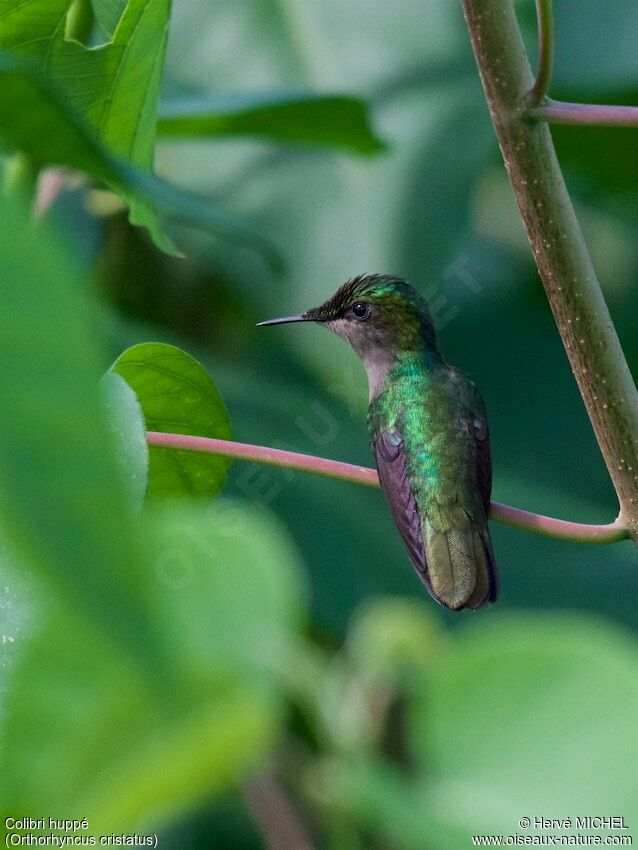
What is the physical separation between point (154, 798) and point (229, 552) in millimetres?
104

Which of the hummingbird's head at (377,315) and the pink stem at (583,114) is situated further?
the hummingbird's head at (377,315)

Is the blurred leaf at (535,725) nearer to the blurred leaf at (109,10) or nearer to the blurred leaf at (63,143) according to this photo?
the blurred leaf at (63,143)

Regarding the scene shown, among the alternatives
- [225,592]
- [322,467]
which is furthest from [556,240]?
[225,592]

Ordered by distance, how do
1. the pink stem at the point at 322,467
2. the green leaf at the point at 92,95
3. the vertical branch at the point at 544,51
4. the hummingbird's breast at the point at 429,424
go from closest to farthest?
the vertical branch at the point at 544,51 < the pink stem at the point at 322,467 < the green leaf at the point at 92,95 < the hummingbird's breast at the point at 429,424

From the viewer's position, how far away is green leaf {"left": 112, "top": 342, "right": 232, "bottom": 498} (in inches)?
40.4

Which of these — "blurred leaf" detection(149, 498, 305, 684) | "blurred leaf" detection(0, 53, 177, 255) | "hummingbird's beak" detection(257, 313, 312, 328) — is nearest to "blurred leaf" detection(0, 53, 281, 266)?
"blurred leaf" detection(0, 53, 177, 255)

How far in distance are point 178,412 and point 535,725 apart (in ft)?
2.61

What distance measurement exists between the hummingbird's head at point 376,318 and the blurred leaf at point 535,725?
4.45ft

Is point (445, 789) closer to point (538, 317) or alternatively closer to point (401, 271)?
point (401, 271)

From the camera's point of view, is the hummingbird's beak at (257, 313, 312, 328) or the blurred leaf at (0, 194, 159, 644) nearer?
the blurred leaf at (0, 194, 159, 644)

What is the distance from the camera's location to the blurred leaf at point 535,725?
342mm

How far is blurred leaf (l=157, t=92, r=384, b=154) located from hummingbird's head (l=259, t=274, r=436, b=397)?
32 centimetres

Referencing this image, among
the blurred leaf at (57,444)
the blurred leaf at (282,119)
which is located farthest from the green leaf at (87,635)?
the blurred leaf at (282,119)

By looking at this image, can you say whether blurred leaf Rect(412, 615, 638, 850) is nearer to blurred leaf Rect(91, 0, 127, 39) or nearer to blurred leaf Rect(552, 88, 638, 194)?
blurred leaf Rect(91, 0, 127, 39)
